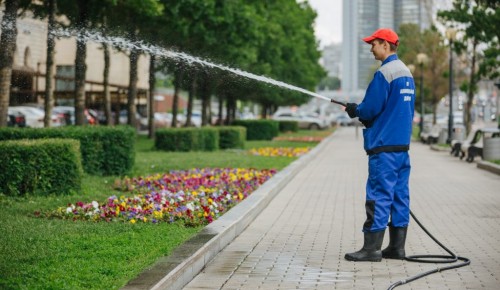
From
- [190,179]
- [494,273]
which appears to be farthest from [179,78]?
[494,273]

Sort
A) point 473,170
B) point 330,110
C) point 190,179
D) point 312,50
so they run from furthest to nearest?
point 330,110
point 312,50
point 473,170
point 190,179

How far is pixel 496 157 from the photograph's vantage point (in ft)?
79.5

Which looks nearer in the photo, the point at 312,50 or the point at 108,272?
the point at 108,272

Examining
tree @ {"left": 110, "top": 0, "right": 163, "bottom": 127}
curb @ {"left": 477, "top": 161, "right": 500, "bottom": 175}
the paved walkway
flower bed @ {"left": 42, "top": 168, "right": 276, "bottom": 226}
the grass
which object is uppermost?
tree @ {"left": 110, "top": 0, "right": 163, "bottom": 127}

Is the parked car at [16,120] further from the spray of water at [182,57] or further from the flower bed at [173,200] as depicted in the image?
the spray of water at [182,57]

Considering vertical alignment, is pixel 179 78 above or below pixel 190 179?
above

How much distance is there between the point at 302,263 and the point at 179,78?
28585 mm

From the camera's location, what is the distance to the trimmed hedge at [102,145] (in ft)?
52.4

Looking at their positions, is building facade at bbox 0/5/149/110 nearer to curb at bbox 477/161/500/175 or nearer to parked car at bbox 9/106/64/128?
parked car at bbox 9/106/64/128

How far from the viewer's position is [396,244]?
27.1 ft

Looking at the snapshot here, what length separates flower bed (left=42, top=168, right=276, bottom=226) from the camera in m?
10.5

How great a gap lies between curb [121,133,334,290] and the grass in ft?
0.50

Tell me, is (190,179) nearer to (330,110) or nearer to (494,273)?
(494,273)

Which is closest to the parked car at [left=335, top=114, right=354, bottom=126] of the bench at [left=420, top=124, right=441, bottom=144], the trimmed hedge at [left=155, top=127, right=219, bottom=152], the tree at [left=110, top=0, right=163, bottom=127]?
the bench at [left=420, top=124, right=441, bottom=144]
